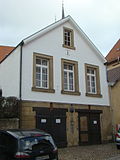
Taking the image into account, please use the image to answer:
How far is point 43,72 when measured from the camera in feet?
54.2

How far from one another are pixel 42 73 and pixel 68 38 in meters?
3.93

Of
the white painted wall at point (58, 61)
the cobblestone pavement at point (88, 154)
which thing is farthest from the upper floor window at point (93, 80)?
the cobblestone pavement at point (88, 154)

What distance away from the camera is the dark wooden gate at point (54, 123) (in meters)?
15.3

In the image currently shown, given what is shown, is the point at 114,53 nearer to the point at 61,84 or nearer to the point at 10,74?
the point at 61,84

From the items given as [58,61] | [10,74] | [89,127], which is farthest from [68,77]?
[10,74]

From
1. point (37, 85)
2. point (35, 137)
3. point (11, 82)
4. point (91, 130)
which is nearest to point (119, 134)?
point (91, 130)

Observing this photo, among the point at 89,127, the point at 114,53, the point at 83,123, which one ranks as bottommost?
the point at 89,127

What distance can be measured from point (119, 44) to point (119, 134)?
23.3m

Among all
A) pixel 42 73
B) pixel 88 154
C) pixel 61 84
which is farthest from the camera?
pixel 61 84

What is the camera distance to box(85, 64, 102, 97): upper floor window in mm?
18737

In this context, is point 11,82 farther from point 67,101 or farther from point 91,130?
point 91,130

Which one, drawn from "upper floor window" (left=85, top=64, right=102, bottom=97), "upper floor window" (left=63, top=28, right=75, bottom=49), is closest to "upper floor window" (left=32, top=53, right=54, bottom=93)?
→ "upper floor window" (left=63, top=28, right=75, bottom=49)

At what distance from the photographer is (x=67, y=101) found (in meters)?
16.9

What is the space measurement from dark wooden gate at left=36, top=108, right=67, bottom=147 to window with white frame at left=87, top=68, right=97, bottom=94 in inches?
135
